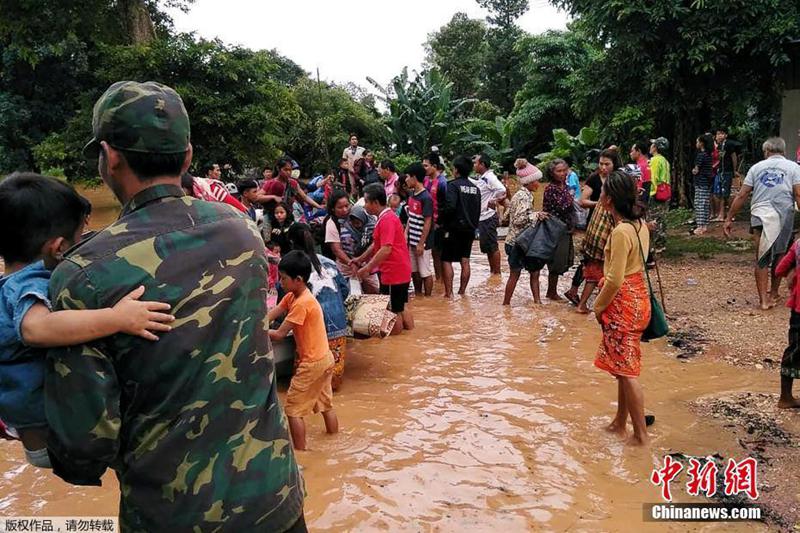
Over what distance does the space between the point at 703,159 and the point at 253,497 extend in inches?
476

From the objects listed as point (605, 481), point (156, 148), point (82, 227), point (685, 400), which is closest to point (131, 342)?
point (156, 148)

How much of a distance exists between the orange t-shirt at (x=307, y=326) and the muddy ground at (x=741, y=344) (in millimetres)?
2825

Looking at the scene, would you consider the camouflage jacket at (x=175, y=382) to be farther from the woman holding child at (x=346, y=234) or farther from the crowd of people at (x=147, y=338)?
the woman holding child at (x=346, y=234)

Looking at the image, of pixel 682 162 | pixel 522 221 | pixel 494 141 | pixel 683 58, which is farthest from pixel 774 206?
pixel 494 141

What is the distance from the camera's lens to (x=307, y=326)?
4289 millimetres

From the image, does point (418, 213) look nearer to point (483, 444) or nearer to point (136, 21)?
point (483, 444)

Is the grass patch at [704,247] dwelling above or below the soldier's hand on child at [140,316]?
below

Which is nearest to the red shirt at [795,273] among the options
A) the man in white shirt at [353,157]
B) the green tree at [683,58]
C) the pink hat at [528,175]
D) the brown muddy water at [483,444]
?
the brown muddy water at [483,444]

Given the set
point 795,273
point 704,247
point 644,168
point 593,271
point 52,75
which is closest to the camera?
point 795,273

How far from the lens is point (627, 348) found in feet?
14.0

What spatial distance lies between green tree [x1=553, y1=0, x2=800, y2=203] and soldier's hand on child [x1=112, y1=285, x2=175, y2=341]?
36.8 feet

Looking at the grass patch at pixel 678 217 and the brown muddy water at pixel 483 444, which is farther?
the grass patch at pixel 678 217

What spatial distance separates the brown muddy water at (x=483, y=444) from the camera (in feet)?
11.9

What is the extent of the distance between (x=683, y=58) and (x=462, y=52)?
20.4 m
